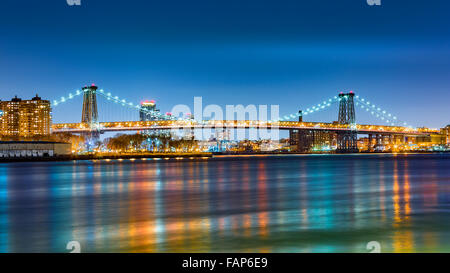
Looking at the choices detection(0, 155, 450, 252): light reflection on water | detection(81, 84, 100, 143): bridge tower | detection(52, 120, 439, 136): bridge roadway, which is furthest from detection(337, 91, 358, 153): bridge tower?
detection(0, 155, 450, 252): light reflection on water

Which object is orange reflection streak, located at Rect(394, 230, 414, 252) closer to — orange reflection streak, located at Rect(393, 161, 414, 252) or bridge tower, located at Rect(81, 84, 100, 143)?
orange reflection streak, located at Rect(393, 161, 414, 252)

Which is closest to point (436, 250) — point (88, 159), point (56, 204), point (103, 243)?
point (103, 243)

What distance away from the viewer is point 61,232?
1204 centimetres

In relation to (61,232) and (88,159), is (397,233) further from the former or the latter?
(88,159)

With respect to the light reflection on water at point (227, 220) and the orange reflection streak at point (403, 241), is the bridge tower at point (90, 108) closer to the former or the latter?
the light reflection on water at point (227, 220)

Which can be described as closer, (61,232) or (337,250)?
(337,250)

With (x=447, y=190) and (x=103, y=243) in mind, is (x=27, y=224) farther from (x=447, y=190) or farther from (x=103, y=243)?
(x=447, y=190)

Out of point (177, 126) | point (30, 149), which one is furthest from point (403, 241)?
point (177, 126)

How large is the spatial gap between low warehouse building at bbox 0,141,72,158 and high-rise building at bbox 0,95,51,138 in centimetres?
5121

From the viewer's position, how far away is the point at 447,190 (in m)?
22.2

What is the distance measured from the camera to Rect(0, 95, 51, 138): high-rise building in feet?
425
